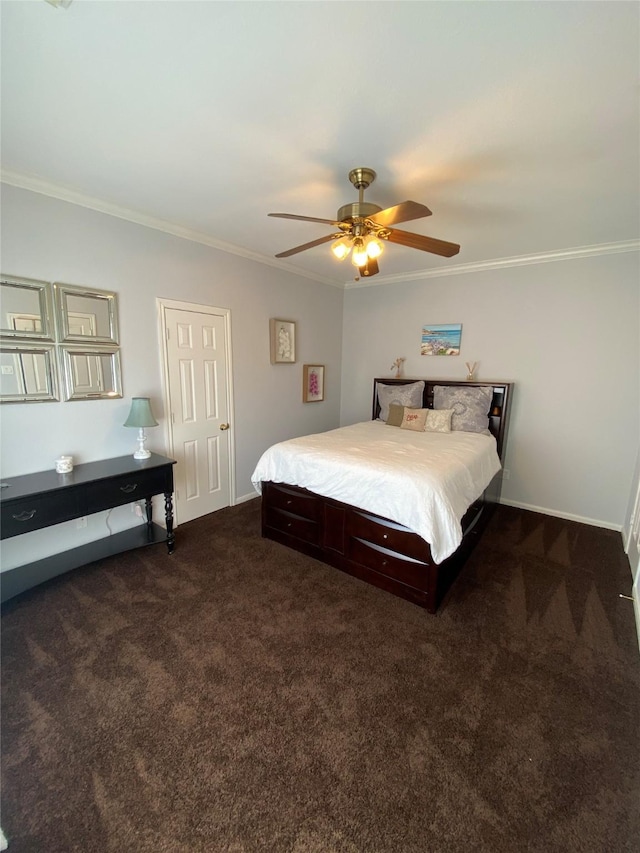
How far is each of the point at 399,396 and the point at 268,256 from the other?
A: 2145 millimetres

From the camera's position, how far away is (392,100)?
1516 millimetres

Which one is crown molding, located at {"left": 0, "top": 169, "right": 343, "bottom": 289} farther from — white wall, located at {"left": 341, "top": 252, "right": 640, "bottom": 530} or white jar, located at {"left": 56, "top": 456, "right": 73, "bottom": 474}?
white wall, located at {"left": 341, "top": 252, "right": 640, "bottom": 530}

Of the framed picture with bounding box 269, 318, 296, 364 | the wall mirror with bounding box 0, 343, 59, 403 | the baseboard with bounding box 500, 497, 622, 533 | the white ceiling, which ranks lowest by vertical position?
the baseboard with bounding box 500, 497, 622, 533

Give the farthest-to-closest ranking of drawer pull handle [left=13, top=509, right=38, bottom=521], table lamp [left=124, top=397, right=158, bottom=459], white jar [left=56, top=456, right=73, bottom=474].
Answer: table lamp [left=124, top=397, right=158, bottom=459] → white jar [left=56, top=456, right=73, bottom=474] → drawer pull handle [left=13, top=509, right=38, bottom=521]

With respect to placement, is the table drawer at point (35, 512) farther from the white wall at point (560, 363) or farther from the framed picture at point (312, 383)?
the white wall at point (560, 363)

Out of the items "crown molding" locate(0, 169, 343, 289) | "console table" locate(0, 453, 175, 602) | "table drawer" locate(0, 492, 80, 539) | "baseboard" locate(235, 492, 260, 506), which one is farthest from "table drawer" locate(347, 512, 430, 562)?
"crown molding" locate(0, 169, 343, 289)

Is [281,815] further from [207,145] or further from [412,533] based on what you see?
[207,145]

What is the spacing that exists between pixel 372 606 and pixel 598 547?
7.37 ft

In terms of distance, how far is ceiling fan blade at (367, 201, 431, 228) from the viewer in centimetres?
172

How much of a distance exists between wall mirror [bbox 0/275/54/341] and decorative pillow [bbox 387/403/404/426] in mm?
3131

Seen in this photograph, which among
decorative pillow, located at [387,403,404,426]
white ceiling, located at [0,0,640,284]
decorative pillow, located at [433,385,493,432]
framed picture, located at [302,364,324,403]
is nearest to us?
white ceiling, located at [0,0,640,284]

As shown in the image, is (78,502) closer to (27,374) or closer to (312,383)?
(27,374)

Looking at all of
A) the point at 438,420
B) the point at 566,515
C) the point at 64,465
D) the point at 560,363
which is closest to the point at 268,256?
the point at 438,420

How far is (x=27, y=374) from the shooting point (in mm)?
2311
